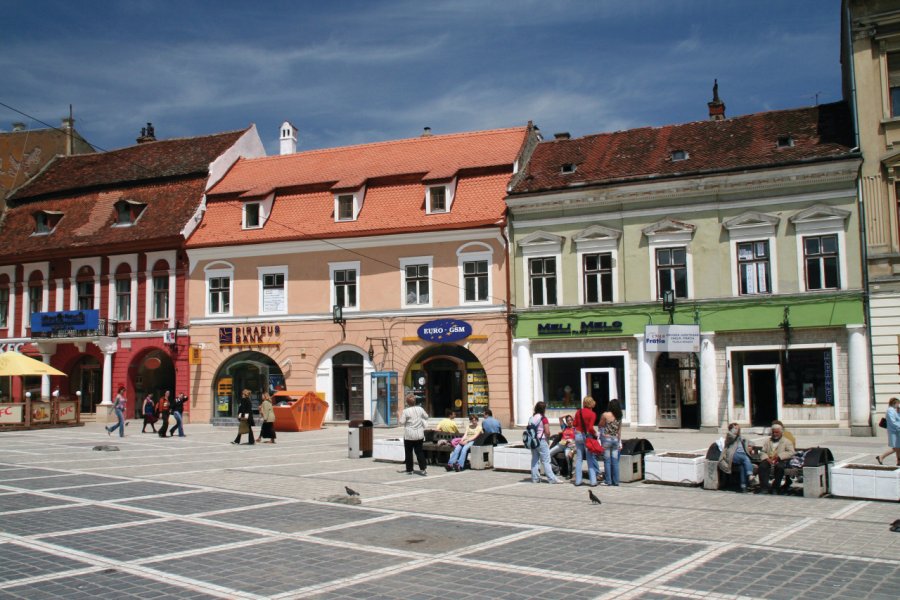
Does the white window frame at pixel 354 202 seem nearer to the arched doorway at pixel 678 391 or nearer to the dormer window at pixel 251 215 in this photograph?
the dormer window at pixel 251 215

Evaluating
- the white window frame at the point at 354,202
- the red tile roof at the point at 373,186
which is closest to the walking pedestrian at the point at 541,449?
the red tile roof at the point at 373,186

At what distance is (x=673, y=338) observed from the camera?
94.4 feet

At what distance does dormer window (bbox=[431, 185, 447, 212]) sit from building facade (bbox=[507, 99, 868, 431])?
3232 mm

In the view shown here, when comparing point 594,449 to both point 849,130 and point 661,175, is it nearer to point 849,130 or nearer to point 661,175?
point 661,175

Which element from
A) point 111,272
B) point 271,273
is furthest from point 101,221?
point 271,273

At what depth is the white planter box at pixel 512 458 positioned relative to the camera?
1795cm

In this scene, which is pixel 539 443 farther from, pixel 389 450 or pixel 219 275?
pixel 219 275

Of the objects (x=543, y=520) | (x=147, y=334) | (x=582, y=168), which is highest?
(x=582, y=168)

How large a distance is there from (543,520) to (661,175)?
63.8ft

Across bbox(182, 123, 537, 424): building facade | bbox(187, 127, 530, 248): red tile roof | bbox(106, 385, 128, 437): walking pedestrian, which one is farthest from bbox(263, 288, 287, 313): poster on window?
bbox(106, 385, 128, 437): walking pedestrian

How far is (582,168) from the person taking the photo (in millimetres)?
32344

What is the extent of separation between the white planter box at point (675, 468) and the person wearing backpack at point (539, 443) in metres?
1.74

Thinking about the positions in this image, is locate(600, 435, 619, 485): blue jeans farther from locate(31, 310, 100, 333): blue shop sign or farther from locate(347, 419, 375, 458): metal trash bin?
locate(31, 310, 100, 333): blue shop sign

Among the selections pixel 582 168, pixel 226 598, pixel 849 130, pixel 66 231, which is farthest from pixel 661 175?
pixel 66 231
